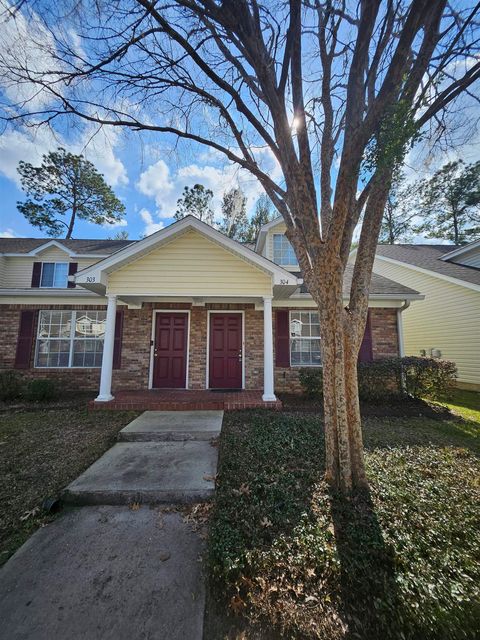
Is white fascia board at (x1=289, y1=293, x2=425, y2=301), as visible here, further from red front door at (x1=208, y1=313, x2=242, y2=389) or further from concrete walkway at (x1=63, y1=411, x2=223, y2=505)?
concrete walkway at (x1=63, y1=411, x2=223, y2=505)

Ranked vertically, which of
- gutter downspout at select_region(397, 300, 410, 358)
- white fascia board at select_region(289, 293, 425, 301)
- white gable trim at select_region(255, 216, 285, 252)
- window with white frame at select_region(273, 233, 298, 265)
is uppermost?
white gable trim at select_region(255, 216, 285, 252)

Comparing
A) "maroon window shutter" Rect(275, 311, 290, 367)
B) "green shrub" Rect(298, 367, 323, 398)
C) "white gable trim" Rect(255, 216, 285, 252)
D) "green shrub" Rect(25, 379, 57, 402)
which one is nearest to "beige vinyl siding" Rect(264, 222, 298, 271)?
"white gable trim" Rect(255, 216, 285, 252)

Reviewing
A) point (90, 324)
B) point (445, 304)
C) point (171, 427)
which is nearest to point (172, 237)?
point (90, 324)

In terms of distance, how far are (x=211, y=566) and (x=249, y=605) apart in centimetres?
37

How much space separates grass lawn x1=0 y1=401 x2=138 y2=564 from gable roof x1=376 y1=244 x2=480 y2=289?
482 inches

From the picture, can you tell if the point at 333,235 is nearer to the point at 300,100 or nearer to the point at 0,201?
the point at 300,100

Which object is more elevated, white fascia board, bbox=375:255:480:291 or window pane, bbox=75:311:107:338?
white fascia board, bbox=375:255:480:291

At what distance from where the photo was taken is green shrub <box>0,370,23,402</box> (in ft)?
23.3

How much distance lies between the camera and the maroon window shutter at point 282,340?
7.84m

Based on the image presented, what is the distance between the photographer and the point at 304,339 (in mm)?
8094

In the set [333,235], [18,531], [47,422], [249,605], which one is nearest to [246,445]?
[249,605]

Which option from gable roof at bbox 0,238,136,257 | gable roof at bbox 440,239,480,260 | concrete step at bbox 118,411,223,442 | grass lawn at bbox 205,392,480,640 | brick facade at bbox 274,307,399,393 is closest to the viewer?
grass lawn at bbox 205,392,480,640

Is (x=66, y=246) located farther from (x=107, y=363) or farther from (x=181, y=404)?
(x=181, y=404)

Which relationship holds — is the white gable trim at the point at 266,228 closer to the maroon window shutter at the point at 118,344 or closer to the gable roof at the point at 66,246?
the maroon window shutter at the point at 118,344
